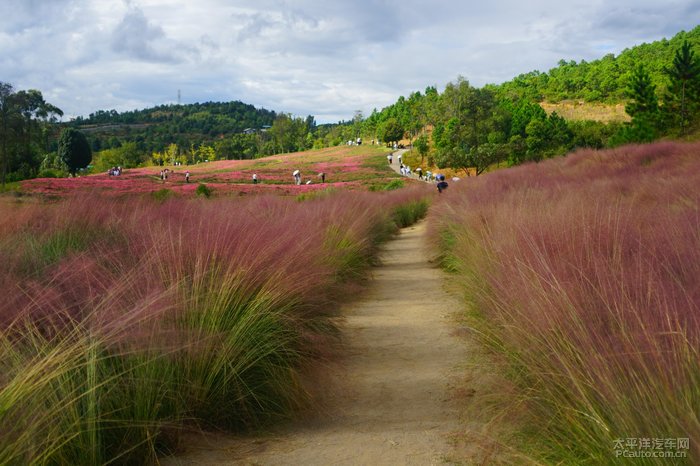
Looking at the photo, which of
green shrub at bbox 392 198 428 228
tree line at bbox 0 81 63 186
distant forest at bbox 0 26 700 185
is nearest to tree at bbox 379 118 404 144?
distant forest at bbox 0 26 700 185

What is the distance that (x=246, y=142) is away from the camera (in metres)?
126

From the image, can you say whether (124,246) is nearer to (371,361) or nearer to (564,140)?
A: (371,361)

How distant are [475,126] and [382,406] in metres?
56.2

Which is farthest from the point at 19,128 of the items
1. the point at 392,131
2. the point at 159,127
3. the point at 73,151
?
the point at 159,127

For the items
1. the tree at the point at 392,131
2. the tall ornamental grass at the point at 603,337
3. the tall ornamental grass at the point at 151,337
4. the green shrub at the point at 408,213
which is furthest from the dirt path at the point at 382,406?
the tree at the point at 392,131

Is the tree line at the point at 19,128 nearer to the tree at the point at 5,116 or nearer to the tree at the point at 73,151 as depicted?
the tree at the point at 5,116

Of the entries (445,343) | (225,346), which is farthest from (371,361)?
(225,346)

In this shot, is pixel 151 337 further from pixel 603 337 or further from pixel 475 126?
pixel 475 126

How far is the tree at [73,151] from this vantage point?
72.2 m

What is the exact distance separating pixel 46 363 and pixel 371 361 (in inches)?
114

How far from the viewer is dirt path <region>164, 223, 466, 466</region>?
299 centimetres

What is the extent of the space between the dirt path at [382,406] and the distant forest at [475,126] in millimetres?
25674

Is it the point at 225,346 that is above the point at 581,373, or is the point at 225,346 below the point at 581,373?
below

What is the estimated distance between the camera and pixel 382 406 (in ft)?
12.3
